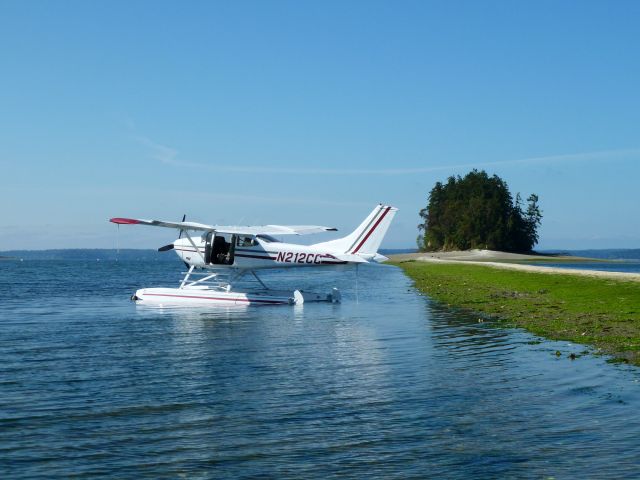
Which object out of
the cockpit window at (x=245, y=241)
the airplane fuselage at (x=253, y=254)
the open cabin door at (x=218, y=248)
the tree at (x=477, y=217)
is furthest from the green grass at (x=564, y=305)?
the tree at (x=477, y=217)

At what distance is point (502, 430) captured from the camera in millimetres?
10312

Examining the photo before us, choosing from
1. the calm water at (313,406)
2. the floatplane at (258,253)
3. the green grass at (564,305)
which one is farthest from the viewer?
the floatplane at (258,253)

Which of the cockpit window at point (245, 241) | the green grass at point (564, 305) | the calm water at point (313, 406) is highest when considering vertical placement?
the cockpit window at point (245, 241)

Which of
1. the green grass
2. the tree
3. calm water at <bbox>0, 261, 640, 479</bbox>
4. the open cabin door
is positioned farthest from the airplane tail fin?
the tree

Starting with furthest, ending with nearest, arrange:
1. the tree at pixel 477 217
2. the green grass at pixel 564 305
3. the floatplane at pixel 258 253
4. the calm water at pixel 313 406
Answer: the tree at pixel 477 217, the floatplane at pixel 258 253, the green grass at pixel 564 305, the calm water at pixel 313 406

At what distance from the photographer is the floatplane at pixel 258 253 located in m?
33.3

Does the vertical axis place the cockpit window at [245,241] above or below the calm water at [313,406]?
above

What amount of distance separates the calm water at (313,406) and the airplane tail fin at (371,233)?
38.3 ft

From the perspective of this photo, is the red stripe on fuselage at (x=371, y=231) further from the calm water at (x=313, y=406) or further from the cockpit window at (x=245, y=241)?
the calm water at (x=313, y=406)

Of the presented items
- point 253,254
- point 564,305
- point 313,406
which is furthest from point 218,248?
point 313,406

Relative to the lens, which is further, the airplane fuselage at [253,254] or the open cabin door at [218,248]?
the open cabin door at [218,248]

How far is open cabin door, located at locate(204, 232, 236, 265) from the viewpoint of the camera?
34812 millimetres

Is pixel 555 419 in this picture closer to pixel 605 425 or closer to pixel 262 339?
pixel 605 425

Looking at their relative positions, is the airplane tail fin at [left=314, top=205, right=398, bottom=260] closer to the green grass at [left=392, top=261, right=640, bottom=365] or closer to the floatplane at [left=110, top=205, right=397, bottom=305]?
the floatplane at [left=110, top=205, right=397, bottom=305]
